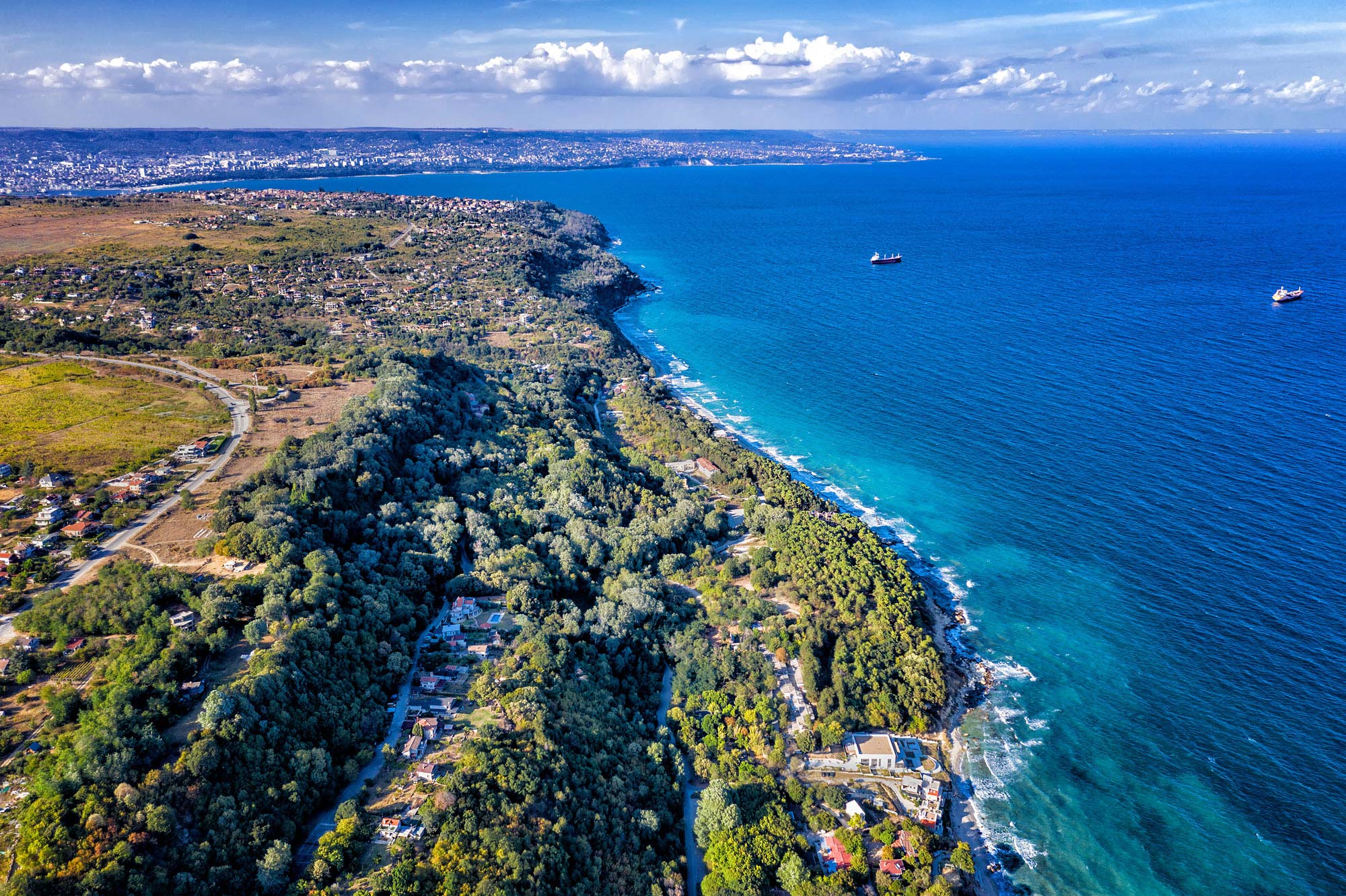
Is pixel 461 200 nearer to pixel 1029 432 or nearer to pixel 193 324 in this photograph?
pixel 193 324

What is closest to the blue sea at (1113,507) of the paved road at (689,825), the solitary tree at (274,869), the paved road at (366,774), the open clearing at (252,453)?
the paved road at (689,825)

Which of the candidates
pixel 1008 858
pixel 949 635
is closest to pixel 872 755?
pixel 1008 858

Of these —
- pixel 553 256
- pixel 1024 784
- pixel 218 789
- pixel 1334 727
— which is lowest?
pixel 1024 784

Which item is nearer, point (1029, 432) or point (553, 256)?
point (1029, 432)

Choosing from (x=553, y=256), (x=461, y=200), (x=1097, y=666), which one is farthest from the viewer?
(x=461, y=200)

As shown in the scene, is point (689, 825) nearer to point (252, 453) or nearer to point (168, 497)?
point (168, 497)

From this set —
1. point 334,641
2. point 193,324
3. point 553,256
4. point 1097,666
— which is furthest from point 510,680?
point 553,256
